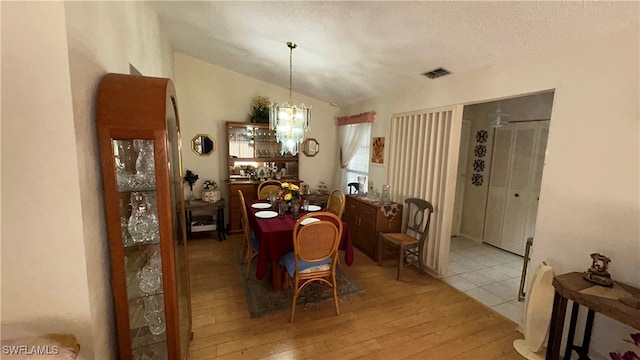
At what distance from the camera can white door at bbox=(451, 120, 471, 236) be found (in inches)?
182

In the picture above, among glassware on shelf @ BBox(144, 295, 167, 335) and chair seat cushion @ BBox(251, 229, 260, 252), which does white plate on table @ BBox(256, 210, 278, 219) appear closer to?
chair seat cushion @ BBox(251, 229, 260, 252)

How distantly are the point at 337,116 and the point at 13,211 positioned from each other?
489cm

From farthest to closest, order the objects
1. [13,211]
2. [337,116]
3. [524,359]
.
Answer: [337,116], [524,359], [13,211]

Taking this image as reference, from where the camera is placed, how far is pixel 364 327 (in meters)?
2.30

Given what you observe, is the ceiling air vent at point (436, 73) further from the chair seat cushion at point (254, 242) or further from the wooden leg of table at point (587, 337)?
the chair seat cushion at point (254, 242)

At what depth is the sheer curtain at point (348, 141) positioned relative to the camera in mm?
4676

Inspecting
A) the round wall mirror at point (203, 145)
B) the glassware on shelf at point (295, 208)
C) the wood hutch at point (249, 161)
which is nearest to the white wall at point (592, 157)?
the glassware on shelf at point (295, 208)

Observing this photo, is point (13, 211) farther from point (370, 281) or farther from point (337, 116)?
point (337, 116)

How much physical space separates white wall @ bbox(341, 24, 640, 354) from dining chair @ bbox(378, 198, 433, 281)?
1.14 meters

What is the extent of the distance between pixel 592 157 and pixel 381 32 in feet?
6.09

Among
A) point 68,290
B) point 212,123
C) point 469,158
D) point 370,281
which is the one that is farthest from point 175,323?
point 469,158

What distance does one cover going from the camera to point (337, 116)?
5441 millimetres

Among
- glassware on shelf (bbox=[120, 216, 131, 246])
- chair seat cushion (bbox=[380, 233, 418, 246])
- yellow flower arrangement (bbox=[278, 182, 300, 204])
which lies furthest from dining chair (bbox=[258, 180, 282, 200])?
glassware on shelf (bbox=[120, 216, 131, 246])

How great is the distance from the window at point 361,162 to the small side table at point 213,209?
7.95 ft
